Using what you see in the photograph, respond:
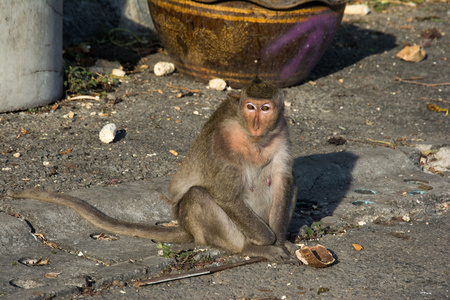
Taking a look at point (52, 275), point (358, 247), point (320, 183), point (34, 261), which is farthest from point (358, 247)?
point (34, 261)

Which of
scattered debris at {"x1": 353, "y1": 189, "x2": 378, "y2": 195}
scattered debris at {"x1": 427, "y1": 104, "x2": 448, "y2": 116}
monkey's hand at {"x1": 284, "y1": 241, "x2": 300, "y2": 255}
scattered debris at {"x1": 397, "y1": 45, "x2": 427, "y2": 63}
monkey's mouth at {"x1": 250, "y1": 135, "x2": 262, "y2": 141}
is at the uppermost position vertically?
monkey's mouth at {"x1": 250, "y1": 135, "x2": 262, "y2": 141}

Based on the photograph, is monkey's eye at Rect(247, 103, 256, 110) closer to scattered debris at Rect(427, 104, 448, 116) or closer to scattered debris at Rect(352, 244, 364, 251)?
scattered debris at Rect(352, 244, 364, 251)

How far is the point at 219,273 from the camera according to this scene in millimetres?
3375

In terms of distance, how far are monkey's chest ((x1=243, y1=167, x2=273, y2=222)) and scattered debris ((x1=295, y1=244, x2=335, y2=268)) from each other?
39cm

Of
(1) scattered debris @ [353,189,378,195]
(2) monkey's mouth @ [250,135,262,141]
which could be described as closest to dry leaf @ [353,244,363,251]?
(1) scattered debris @ [353,189,378,195]

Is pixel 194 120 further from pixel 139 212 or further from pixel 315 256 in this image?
pixel 315 256

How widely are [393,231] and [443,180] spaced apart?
108 centimetres

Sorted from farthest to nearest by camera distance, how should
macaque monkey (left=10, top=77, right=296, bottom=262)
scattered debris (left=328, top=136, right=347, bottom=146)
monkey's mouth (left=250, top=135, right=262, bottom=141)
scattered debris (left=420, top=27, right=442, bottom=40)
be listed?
1. scattered debris (left=420, top=27, right=442, bottom=40)
2. scattered debris (left=328, top=136, right=347, bottom=146)
3. macaque monkey (left=10, top=77, right=296, bottom=262)
4. monkey's mouth (left=250, top=135, right=262, bottom=141)

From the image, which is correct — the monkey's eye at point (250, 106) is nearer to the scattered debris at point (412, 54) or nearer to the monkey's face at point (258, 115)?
the monkey's face at point (258, 115)

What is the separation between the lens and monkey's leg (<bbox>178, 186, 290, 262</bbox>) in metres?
3.59

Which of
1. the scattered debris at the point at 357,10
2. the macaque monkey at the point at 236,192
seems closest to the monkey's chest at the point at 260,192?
the macaque monkey at the point at 236,192

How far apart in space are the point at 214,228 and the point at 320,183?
1447 millimetres

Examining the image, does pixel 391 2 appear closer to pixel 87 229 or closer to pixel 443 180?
pixel 443 180

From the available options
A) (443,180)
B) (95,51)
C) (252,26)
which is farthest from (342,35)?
(443,180)
